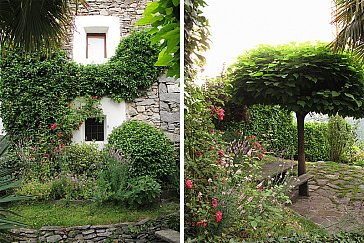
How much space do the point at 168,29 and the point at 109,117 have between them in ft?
2.26

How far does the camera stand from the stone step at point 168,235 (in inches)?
107

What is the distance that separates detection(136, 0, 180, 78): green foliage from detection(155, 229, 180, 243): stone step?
1.05 m

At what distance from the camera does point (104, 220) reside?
102 inches

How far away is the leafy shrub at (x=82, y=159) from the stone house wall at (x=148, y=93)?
0.33 metres

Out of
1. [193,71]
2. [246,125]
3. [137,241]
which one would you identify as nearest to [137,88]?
[193,71]

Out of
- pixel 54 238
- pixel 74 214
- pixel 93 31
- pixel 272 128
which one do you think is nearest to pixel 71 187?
pixel 74 214

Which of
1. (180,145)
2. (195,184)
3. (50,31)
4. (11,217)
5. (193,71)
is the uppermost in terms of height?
(50,31)

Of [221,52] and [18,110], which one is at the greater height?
[221,52]

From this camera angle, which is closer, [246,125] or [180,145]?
[246,125]

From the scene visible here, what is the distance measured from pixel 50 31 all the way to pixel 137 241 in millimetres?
1483

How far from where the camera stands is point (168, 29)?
2.57m

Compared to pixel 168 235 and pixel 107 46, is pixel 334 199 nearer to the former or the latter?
pixel 168 235

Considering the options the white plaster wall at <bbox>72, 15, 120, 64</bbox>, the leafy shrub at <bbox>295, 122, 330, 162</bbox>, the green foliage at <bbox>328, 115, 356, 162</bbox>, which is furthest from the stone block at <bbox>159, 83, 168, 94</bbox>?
the green foliage at <bbox>328, 115, 356, 162</bbox>

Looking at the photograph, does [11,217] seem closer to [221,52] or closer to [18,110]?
[18,110]
